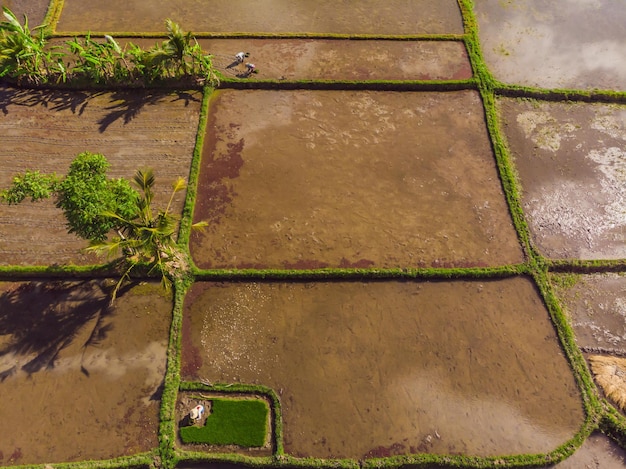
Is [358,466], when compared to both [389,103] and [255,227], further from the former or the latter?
[389,103]

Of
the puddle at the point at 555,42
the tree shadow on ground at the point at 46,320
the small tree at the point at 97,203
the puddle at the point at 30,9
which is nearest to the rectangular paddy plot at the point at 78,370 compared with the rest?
the tree shadow on ground at the point at 46,320

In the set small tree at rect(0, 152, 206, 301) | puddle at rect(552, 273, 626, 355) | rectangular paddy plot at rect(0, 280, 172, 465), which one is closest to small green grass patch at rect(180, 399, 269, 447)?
rectangular paddy plot at rect(0, 280, 172, 465)

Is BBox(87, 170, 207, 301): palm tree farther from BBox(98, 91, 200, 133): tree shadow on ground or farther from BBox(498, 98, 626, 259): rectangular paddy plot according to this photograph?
BBox(498, 98, 626, 259): rectangular paddy plot

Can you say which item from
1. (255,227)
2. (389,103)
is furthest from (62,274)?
(389,103)

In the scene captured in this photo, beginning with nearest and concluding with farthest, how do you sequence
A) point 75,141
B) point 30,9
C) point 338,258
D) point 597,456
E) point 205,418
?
point 597,456 < point 205,418 < point 338,258 < point 75,141 < point 30,9

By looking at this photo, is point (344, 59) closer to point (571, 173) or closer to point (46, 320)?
point (571, 173)

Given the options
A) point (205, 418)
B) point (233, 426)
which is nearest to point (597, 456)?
point (233, 426)
